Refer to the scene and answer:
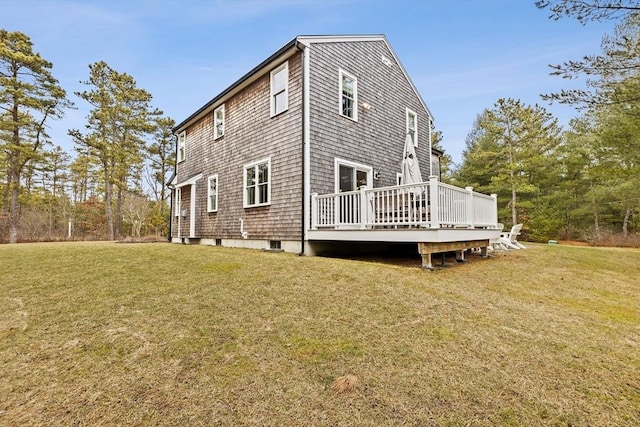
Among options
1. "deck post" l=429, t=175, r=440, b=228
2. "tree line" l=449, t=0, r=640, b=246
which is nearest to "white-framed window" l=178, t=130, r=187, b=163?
"deck post" l=429, t=175, r=440, b=228

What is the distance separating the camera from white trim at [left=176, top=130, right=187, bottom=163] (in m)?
14.4

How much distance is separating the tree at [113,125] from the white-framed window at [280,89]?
1714cm

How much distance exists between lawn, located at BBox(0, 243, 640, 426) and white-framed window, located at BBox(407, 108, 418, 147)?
815cm

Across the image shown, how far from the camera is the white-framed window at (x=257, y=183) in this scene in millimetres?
9016

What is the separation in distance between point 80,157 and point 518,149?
36093 mm

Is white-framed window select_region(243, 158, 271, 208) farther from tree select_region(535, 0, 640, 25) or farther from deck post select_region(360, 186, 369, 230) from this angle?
tree select_region(535, 0, 640, 25)

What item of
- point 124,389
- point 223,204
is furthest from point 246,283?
point 223,204

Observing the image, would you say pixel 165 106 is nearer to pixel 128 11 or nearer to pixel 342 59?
pixel 128 11

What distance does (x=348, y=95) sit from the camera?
9195mm

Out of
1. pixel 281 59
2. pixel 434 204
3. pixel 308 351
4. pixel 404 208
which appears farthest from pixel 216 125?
pixel 308 351

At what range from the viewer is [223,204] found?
10984mm

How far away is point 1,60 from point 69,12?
411 inches

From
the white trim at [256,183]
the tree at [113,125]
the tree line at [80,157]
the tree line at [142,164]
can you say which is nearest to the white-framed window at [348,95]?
the white trim at [256,183]

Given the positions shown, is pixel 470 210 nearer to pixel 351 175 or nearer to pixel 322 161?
pixel 351 175
